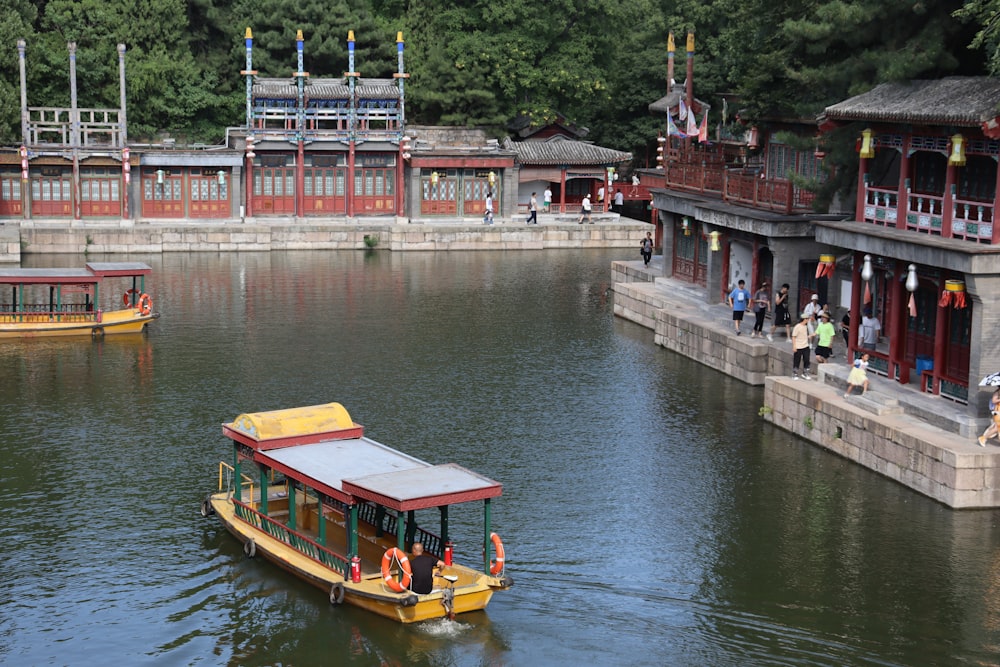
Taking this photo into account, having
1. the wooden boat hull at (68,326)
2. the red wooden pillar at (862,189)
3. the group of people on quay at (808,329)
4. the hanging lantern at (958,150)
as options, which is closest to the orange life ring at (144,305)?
the wooden boat hull at (68,326)

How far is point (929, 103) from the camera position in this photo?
35000mm

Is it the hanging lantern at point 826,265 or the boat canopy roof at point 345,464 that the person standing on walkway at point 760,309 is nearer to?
the hanging lantern at point 826,265

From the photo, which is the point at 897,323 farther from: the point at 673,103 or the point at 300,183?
the point at 300,183

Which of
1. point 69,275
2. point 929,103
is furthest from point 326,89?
point 929,103

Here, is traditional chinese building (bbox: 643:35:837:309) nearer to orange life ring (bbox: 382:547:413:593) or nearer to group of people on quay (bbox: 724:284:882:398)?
group of people on quay (bbox: 724:284:882:398)

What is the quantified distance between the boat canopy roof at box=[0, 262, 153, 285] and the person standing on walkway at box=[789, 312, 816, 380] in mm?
23502

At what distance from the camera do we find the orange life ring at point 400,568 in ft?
78.4

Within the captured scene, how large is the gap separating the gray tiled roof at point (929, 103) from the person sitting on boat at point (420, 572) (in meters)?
17.0

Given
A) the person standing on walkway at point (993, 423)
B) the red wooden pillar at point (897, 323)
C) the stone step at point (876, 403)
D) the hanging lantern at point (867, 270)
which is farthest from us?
the hanging lantern at point (867, 270)

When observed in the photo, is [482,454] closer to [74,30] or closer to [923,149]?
[923,149]

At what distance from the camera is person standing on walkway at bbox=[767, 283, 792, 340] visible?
43.8m

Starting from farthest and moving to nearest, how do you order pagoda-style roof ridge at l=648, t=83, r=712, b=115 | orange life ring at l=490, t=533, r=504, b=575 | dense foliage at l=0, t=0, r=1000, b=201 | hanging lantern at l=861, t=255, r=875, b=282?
dense foliage at l=0, t=0, r=1000, b=201
pagoda-style roof ridge at l=648, t=83, r=712, b=115
hanging lantern at l=861, t=255, r=875, b=282
orange life ring at l=490, t=533, r=504, b=575

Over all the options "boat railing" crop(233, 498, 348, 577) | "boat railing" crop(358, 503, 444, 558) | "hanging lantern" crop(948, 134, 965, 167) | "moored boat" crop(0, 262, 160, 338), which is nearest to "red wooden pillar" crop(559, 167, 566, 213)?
"moored boat" crop(0, 262, 160, 338)

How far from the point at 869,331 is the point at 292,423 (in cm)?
1689
